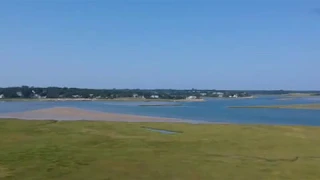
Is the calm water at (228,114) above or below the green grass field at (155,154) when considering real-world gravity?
above

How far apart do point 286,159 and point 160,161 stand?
7406 millimetres

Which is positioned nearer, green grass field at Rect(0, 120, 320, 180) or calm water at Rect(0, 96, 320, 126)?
green grass field at Rect(0, 120, 320, 180)

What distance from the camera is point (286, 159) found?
25750mm

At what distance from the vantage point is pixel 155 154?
26.9m

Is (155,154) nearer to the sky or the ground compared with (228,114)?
nearer to the ground

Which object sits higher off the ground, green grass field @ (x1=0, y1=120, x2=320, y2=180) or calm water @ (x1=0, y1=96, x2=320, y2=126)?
calm water @ (x1=0, y1=96, x2=320, y2=126)

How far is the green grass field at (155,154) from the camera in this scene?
20672 millimetres

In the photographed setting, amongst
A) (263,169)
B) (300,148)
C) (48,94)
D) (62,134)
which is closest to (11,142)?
(62,134)

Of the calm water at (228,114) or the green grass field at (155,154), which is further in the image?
the calm water at (228,114)

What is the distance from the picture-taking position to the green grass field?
20672 mm

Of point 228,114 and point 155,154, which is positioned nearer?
point 155,154

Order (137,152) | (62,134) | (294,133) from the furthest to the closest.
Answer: (294,133)
(62,134)
(137,152)

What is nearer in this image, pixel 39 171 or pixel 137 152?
pixel 39 171

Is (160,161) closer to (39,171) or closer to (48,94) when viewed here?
(39,171)
